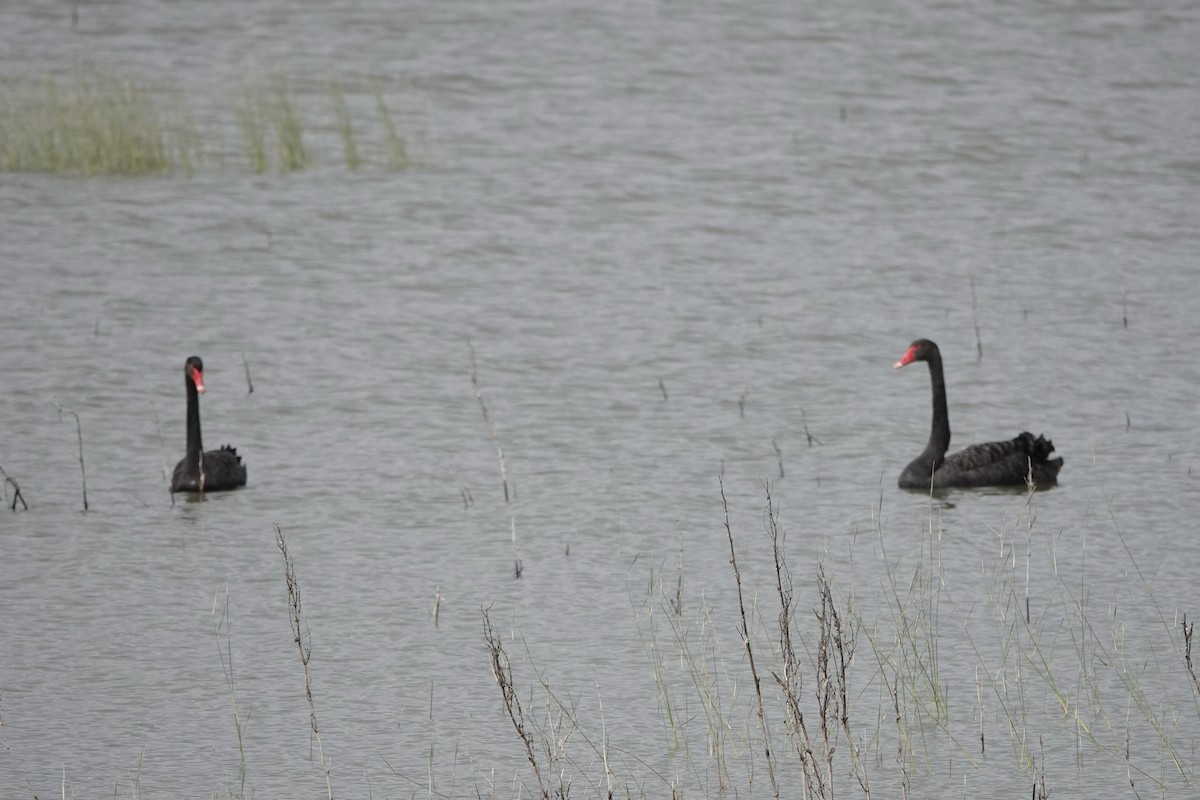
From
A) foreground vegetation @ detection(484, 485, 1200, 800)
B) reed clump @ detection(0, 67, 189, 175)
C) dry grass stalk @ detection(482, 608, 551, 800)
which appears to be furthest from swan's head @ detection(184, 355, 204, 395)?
reed clump @ detection(0, 67, 189, 175)

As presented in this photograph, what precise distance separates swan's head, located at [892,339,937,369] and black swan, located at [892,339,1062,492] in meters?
0.45

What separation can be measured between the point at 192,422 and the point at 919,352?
184 inches

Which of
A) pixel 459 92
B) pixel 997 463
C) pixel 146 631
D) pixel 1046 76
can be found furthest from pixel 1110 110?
pixel 146 631

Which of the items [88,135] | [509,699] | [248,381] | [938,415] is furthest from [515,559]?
[88,135]

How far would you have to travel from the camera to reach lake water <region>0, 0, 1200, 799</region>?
6992 millimetres

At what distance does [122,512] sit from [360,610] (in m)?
2.51

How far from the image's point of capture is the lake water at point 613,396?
6.99 metres

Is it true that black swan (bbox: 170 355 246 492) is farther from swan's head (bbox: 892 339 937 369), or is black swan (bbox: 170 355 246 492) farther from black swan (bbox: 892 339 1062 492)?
swan's head (bbox: 892 339 937 369)

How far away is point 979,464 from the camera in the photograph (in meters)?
11.0

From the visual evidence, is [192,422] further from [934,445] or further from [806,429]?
[934,445]

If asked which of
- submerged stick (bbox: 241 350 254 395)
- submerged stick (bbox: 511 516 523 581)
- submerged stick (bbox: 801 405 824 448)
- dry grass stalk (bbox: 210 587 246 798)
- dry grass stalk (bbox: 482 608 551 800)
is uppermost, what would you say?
dry grass stalk (bbox: 482 608 551 800)

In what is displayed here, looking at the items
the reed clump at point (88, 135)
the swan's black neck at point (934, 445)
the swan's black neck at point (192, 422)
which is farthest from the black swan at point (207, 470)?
the reed clump at point (88, 135)

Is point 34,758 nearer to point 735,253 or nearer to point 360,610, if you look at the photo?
point 360,610

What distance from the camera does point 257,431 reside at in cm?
1236
